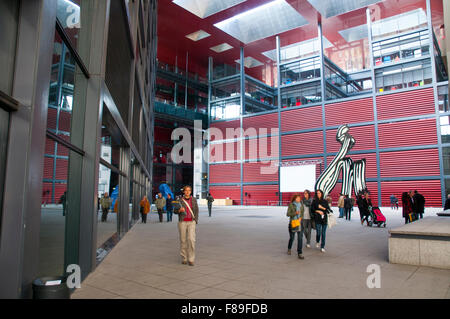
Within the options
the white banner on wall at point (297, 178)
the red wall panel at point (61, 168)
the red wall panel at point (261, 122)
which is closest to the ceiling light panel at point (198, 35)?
the red wall panel at point (261, 122)

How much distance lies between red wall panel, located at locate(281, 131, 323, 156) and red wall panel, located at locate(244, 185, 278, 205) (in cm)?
485

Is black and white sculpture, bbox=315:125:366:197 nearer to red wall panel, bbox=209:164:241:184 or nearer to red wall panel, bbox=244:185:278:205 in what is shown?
red wall panel, bbox=244:185:278:205

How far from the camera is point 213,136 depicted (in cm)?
4875

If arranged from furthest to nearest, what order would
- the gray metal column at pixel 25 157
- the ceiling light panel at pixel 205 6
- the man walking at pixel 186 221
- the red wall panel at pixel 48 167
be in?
the ceiling light panel at pixel 205 6
the man walking at pixel 186 221
the red wall panel at pixel 48 167
the gray metal column at pixel 25 157

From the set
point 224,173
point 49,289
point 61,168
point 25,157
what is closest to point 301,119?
point 224,173

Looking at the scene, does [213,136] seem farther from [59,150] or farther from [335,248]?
[59,150]

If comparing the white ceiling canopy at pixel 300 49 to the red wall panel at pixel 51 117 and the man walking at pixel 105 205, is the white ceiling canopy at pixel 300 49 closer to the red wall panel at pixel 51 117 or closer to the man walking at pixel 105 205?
the man walking at pixel 105 205

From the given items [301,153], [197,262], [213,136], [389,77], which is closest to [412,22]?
[389,77]

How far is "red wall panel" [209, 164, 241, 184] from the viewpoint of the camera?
45.5 meters

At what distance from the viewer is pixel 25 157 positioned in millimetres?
3404

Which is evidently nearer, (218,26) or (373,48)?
(373,48)

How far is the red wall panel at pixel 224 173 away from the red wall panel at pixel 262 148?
2.66m

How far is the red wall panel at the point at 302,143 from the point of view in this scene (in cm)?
3844
